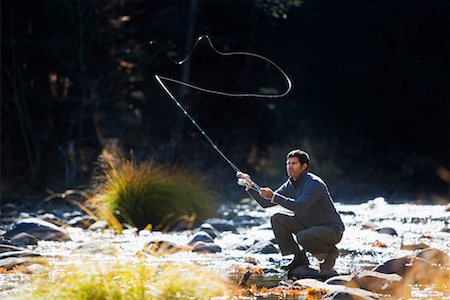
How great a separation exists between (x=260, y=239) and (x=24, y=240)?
2821mm

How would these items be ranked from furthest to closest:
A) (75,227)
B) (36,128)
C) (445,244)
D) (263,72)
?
(263,72) → (36,128) → (75,227) → (445,244)

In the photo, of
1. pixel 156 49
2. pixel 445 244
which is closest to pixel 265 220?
pixel 445 244

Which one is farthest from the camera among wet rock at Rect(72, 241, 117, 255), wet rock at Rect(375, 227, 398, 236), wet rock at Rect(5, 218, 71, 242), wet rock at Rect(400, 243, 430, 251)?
wet rock at Rect(375, 227, 398, 236)

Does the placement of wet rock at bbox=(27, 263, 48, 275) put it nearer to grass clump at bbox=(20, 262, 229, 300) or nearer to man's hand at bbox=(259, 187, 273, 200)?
grass clump at bbox=(20, 262, 229, 300)

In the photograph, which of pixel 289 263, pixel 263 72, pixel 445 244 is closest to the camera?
pixel 289 263

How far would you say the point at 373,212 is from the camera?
15.9 m

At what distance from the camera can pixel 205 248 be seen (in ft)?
35.1

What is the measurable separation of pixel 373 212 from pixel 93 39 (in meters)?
7.90

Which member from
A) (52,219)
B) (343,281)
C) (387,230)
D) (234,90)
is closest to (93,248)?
(343,281)

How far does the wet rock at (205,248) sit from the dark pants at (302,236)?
5.13ft

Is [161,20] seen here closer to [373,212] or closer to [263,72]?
[263,72]

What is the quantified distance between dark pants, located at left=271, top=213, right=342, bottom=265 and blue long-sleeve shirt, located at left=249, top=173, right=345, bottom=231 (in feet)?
0.25

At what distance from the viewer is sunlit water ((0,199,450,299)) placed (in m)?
8.94

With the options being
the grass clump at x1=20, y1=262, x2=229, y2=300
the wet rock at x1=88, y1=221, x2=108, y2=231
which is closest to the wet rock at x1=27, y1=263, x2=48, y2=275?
the grass clump at x1=20, y1=262, x2=229, y2=300
